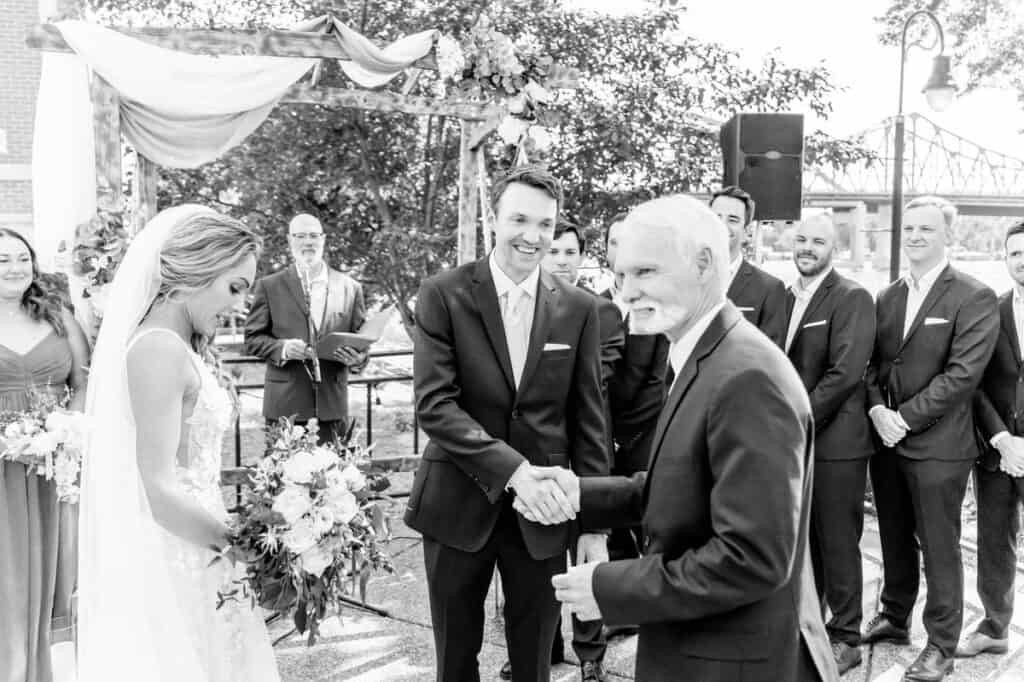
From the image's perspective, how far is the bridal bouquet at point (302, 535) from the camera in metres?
2.65

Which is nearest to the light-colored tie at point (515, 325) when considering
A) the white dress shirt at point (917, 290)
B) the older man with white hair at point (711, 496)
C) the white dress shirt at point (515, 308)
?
the white dress shirt at point (515, 308)

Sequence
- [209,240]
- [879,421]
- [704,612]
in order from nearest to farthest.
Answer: [704,612]
[209,240]
[879,421]

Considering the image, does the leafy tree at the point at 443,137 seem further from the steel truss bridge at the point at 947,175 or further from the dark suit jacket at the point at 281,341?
the steel truss bridge at the point at 947,175

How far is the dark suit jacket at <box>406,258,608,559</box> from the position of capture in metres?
3.11

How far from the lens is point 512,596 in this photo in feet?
10.6

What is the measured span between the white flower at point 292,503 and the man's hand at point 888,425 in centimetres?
296

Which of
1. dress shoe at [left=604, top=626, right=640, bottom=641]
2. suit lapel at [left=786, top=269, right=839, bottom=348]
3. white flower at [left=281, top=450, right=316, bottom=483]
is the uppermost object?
suit lapel at [left=786, top=269, right=839, bottom=348]

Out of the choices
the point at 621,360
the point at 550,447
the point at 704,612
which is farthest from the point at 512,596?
the point at 621,360

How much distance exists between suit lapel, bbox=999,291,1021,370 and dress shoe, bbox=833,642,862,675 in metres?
1.59

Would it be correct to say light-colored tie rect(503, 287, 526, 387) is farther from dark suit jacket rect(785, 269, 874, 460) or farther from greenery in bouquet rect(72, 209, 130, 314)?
greenery in bouquet rect(72, 209, 130, 314)

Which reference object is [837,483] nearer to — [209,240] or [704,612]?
[704,612]

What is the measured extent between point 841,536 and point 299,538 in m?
2.93

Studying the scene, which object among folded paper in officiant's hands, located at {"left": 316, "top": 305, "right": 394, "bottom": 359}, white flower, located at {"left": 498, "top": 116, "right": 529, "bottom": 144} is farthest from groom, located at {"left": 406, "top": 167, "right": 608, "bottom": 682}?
white flower, located at {"left": 498, "top": 116, "right": 529, "bottom": 144}

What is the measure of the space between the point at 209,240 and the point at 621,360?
2.46 meters
